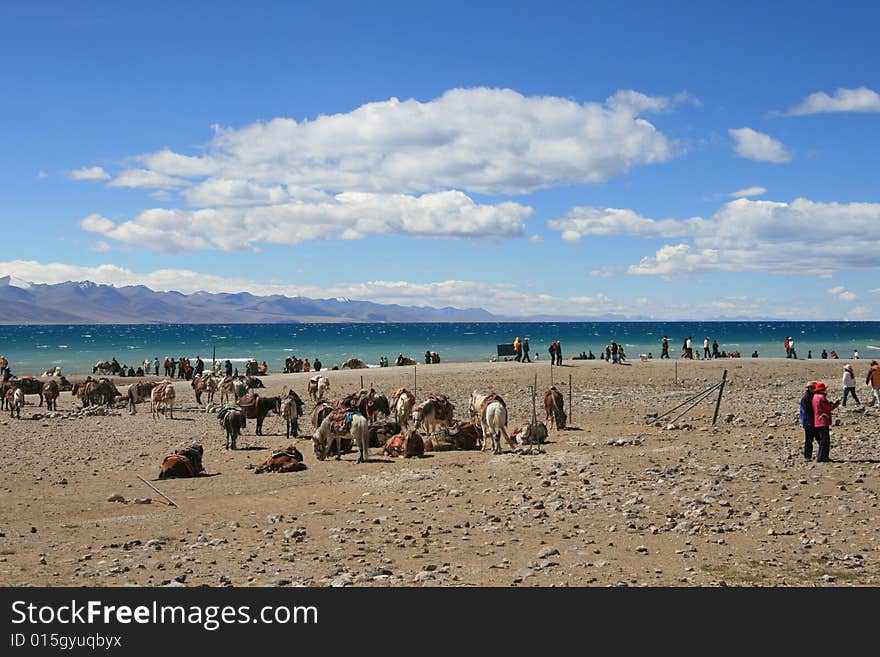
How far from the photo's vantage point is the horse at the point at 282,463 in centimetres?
2030

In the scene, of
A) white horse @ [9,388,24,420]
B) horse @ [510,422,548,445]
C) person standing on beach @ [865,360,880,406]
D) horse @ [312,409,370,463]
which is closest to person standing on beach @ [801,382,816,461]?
horse @ [510,422,548,445]

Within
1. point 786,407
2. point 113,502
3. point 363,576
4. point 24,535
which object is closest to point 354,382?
point 786,407

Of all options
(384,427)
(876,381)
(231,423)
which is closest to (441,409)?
(384,427)

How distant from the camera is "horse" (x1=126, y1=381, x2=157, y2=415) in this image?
118ft

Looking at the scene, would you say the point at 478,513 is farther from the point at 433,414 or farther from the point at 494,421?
the point at 433,414

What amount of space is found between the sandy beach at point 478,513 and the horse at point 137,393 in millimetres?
9135

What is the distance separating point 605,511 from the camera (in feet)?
45.0

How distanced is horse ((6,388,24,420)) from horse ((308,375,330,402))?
12.9 meters

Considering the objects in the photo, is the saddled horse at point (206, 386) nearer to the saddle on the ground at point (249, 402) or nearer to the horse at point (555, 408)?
the saddle on the ground at point (249, 402)

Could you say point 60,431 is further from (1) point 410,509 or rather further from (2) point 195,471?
(1) point 410,509

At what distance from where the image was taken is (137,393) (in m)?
36.6

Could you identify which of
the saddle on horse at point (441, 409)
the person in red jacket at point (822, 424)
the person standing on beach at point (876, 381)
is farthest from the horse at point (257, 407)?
the person standing on beach at point (876, 381)
